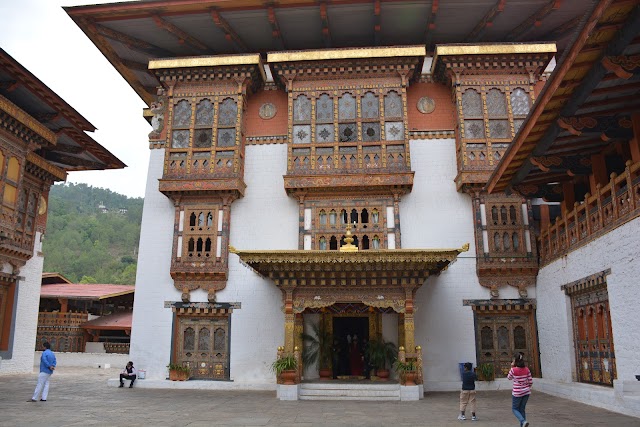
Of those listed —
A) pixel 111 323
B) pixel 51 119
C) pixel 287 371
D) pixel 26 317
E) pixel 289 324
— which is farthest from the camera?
pixel 111 323

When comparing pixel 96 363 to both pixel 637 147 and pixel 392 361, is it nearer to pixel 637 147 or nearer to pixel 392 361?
pixel 392 361

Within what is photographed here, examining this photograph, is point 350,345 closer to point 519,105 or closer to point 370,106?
point 370,106

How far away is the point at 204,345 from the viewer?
49.9ft

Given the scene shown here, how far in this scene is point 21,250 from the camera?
18.1 meters

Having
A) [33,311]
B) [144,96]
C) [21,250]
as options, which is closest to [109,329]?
[33,311]

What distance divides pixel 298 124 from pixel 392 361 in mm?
7216

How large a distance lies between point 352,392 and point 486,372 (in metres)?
3.83

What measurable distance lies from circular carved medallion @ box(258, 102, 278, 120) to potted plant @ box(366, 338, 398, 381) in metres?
7.51

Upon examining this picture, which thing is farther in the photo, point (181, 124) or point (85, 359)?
point (85, 359)

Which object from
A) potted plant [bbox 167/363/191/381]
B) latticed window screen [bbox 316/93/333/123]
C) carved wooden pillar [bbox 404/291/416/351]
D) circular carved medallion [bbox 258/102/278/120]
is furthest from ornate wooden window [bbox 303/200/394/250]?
potted plant [bbox 167/363/191/381]

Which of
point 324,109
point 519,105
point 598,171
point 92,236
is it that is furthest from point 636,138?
point 92,236

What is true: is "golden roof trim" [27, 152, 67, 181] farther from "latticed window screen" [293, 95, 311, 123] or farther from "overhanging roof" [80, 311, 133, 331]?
"overhanging roof" [80, 311, 133, 331]

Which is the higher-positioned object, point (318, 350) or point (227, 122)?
point (227, 122)

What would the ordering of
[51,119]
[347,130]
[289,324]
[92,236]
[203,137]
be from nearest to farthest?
[289,324] < [347,130] < [203,137] < [51,119] < [92,236]
